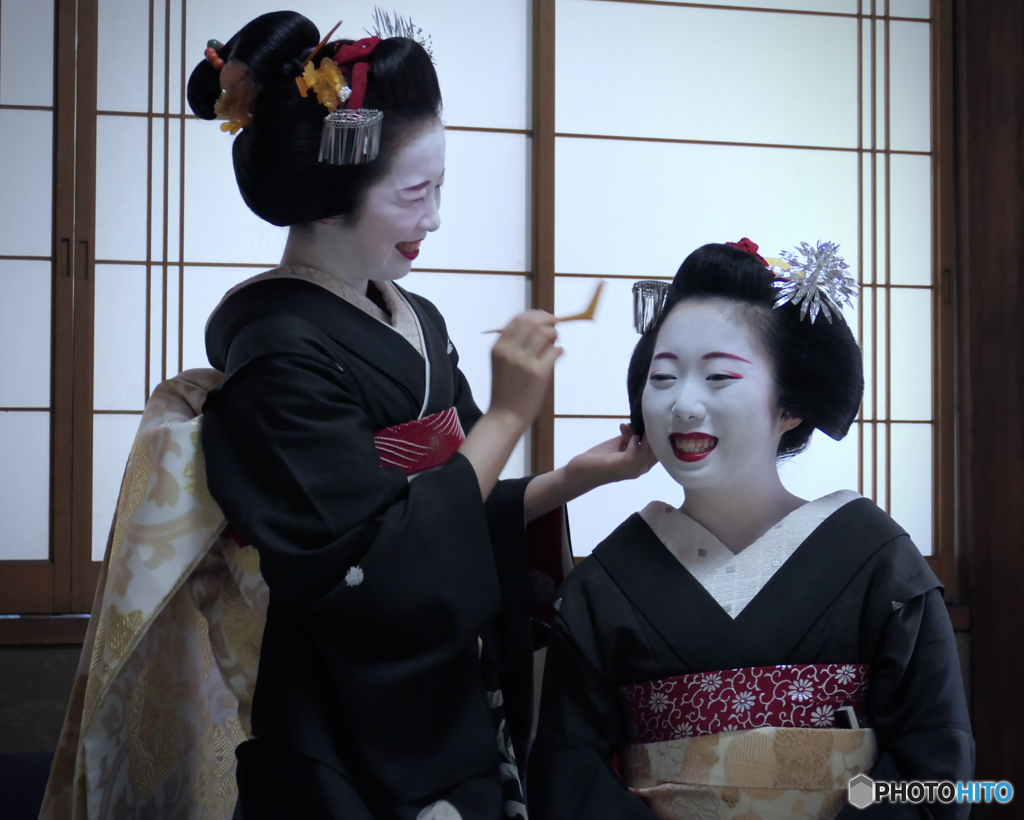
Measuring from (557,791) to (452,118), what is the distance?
2.24 meters

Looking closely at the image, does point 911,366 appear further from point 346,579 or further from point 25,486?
point 25,486

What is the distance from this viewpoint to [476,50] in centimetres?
301

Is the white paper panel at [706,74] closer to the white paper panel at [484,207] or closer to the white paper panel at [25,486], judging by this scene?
the white paper panel at [484,207]

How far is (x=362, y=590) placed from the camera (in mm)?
1184

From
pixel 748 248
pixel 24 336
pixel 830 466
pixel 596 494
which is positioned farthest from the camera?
pixel 830 466

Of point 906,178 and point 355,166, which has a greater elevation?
point 906,178

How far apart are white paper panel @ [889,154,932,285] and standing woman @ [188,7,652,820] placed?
7.64 feet

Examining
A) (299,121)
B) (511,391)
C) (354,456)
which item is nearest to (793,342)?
(511,391)

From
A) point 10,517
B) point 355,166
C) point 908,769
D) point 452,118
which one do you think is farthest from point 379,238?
point 10,517

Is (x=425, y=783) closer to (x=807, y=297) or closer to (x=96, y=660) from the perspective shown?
(x=96, y=660)

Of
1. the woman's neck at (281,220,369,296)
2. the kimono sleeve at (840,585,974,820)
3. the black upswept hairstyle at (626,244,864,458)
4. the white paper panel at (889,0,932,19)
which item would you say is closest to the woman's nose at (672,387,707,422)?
the black upswept hairstyle at (626,244,864,458)

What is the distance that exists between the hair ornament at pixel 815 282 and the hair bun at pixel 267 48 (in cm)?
79

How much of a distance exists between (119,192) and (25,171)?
0.28 meters

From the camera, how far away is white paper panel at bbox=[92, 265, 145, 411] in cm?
287
